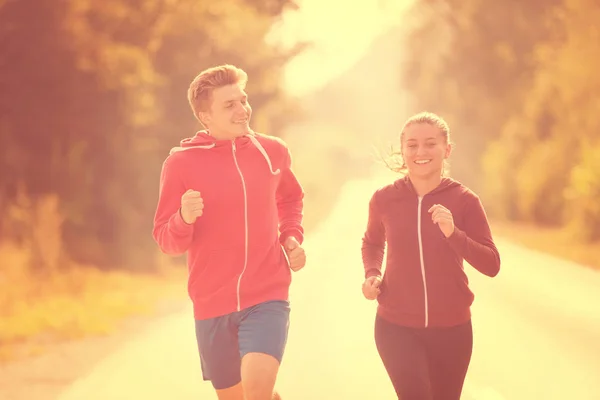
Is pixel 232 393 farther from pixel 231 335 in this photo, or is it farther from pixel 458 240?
pixel 458 240

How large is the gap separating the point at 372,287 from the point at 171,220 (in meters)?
1.11

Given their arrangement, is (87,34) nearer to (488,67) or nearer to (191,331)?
(191,331)

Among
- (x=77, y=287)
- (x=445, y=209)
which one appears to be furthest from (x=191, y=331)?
(x=445, y=209)

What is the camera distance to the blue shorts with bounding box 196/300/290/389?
13.1 ft

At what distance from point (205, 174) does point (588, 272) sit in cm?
1009

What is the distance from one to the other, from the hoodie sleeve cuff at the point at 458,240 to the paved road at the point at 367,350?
257cm

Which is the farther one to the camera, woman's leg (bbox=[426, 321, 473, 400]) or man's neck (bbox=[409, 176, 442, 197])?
man's neck (bbox=[409, 176, 442, 197])

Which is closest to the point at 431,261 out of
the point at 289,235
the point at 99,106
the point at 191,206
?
the point at 289,235

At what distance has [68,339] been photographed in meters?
8.01

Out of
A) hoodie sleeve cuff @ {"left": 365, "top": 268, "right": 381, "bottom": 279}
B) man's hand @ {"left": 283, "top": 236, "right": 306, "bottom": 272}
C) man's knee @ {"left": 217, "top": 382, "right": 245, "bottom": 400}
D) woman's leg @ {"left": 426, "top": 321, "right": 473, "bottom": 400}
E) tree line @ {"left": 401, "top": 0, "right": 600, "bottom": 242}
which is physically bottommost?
woman's leg @ {"left": 426, "top": 321, "right": 473, "bottom": 400}

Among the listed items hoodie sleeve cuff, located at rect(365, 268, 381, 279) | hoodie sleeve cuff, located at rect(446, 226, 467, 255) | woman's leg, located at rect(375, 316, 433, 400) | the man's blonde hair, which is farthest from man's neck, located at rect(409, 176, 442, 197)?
the man's blonde hair

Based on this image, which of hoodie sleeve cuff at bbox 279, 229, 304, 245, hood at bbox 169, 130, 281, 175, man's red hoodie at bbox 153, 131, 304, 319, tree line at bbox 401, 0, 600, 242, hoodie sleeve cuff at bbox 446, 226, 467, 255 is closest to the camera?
hoodie sleeve cuff at bbox 446, 226, 467, 255

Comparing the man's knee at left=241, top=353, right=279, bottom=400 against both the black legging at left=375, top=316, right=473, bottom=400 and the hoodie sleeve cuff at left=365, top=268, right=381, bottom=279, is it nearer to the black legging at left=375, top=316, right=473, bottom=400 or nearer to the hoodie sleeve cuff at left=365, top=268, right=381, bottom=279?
the black legging at left=375, top=316, right=473, bottom=400

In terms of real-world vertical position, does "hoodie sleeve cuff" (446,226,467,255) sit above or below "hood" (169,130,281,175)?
below
